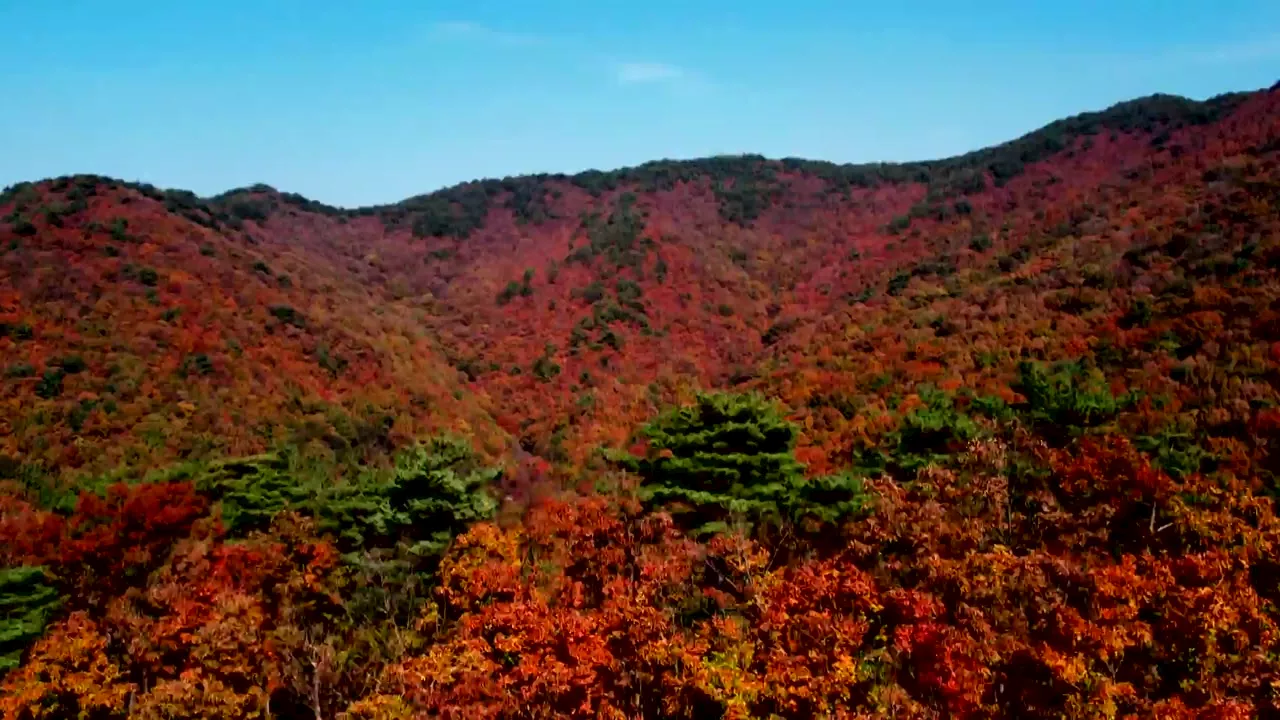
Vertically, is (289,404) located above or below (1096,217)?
below

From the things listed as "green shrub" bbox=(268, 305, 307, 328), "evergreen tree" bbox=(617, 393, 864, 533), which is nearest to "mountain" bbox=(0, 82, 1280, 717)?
"evergreen tree" bbox=(617, 393, 864, 533)

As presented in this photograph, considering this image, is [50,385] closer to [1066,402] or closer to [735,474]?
[735,474]

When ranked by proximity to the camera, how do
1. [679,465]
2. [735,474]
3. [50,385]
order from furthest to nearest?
[50,385] → [679,465] → [735,474]

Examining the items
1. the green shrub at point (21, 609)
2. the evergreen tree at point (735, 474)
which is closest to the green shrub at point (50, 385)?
the green shrub at point (21, 609)

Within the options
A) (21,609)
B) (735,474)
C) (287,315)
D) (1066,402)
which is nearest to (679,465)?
(735,474)

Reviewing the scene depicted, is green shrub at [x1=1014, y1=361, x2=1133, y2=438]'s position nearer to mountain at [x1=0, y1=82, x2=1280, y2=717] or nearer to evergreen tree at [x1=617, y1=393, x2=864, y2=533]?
mountain at [x1=0, y1=82, x2=1280, y2=717]

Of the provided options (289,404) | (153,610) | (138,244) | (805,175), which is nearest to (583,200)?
(805,175)

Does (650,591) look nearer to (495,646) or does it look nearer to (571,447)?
(495,646)

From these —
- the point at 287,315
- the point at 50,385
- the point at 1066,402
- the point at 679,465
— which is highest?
the point at 287,315
